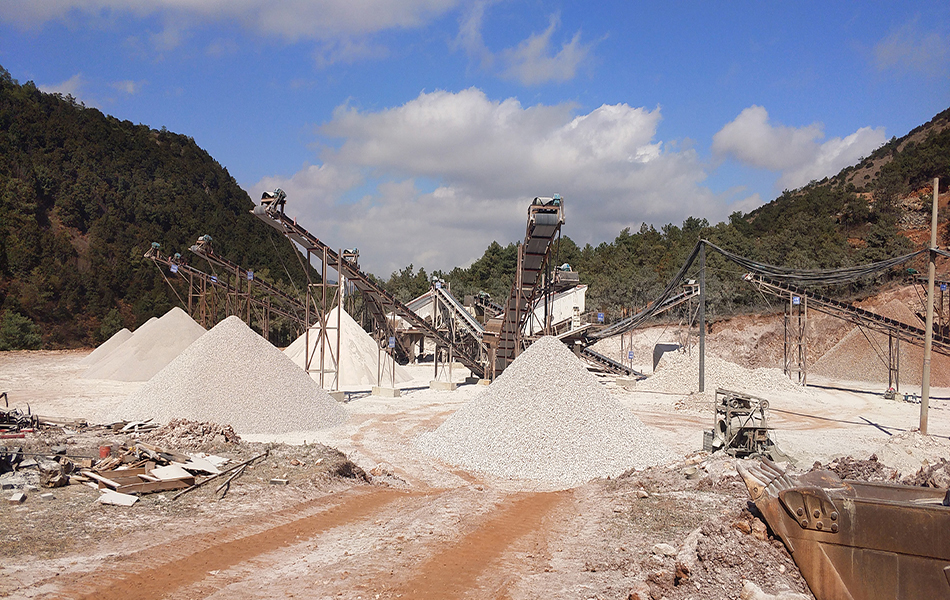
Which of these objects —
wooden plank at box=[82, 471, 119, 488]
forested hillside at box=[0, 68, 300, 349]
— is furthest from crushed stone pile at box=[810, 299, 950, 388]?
forested hillside at box=[0, 68, 300, 349]

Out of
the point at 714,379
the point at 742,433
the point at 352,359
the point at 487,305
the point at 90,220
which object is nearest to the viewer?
the point at 742,433

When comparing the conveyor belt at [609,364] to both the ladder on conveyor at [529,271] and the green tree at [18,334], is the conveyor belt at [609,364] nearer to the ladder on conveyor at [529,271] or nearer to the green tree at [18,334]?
the ladder on conveyor at [529,271]

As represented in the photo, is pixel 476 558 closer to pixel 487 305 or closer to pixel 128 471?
pixel 128 471

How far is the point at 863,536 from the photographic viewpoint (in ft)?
11.6

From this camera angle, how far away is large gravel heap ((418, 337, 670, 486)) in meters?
10.3

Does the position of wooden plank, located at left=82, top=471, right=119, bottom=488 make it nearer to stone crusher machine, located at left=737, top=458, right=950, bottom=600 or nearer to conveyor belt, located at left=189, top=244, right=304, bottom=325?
stone crusher machine, located at left=737, top=458, right=950, bottom=600

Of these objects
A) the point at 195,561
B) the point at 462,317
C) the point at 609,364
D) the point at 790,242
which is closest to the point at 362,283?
the point at 462,317

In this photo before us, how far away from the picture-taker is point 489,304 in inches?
1390

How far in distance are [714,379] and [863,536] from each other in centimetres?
1900

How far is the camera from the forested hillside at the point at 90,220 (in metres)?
46.6

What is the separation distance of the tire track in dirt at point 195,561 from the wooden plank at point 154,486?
6.71 feet

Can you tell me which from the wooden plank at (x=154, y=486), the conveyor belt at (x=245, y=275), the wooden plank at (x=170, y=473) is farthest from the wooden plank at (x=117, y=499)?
the conveyor belt at (x=245, y=275)

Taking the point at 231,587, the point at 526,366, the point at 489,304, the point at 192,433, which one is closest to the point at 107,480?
the point at 192,433

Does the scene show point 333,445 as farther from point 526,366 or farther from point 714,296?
point 714,296
